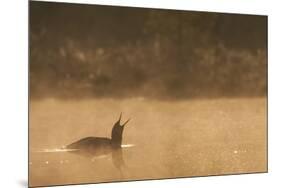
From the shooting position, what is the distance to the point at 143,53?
8.93 ft

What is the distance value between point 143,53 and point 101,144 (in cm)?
63

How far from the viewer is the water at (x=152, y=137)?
2.58m

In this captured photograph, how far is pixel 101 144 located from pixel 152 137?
1.08 feet

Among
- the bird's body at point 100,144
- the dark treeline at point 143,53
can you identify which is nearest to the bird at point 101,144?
the bird's body at point 100,144

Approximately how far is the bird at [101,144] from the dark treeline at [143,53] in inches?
8.6

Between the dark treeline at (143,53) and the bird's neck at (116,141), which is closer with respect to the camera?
the dark treeline at (143,53)

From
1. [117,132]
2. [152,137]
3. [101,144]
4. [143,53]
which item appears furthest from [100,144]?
[143,53]

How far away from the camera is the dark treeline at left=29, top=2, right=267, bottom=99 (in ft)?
8.45

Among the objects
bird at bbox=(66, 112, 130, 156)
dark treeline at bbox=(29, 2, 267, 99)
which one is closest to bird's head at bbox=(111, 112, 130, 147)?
bird at bbox=(66, 112, 130, 156)

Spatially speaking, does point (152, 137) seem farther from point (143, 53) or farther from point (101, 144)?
point (143, 53)

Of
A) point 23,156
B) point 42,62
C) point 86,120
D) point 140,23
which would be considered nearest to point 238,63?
point 140,23

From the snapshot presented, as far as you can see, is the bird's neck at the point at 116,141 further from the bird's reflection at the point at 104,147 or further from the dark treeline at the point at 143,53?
the dark treeline at the point at 143,53

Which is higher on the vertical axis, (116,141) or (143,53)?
(143,53)

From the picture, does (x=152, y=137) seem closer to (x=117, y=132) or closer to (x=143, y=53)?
(x=117, y=132)
